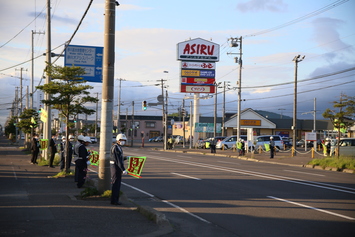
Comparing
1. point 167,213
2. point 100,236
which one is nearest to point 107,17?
point 167,213

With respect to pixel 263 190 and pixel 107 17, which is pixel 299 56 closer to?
pixel 263 190

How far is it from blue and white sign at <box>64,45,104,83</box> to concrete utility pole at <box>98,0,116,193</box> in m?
12.0

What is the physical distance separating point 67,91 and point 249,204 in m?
9.13

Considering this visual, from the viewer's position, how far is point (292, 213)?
30.6ft

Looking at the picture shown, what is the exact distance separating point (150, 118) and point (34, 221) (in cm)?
10713

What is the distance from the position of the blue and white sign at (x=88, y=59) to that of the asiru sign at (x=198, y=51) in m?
24.2

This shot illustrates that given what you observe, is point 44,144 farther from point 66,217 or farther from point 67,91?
point 66,217

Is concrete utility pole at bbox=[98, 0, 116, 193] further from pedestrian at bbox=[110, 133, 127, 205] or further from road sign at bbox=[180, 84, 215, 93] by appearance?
road sign at bbox=[180, 84, 215, 93]

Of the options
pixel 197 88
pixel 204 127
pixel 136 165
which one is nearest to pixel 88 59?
pixel 136 165

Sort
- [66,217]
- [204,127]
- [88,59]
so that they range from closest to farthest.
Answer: [66,217] < [88,59] < [204,127]

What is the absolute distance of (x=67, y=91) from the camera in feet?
52.8

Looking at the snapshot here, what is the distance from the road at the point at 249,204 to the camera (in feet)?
26.1

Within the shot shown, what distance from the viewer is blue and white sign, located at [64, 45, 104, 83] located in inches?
883

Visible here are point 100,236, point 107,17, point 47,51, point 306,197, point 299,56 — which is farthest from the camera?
point 299,56
